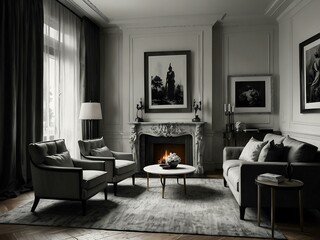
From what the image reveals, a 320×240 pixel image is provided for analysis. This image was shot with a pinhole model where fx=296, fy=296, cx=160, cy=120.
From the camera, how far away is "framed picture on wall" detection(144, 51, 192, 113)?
570 centimetres

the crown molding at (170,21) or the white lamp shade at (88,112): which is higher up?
the crown molding at (170,21)

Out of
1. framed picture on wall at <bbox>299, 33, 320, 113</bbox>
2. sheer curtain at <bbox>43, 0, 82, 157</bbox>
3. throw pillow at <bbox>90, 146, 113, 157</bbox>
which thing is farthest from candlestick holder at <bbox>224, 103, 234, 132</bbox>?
sheer curtain at <bbox>43, 0, 82, 157</bbox>

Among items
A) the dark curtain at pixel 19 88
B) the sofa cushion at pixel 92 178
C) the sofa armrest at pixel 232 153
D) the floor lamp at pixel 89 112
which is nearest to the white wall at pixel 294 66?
the sofa armrest at pixel 232 153

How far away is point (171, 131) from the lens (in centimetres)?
556

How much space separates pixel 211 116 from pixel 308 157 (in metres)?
2.78

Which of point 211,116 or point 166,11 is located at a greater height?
point 166,11

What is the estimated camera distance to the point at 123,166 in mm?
4035

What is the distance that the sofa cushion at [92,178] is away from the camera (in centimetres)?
309

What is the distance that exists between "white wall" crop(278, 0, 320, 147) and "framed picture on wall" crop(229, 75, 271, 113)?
0.88 feet

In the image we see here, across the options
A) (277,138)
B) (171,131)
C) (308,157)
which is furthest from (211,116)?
(308,157)

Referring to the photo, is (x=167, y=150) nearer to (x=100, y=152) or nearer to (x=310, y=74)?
(x=100, y=152)

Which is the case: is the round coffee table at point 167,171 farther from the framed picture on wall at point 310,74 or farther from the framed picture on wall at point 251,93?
the framed picture on wall at point 251,93

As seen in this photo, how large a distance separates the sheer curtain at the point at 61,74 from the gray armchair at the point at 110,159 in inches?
30.4

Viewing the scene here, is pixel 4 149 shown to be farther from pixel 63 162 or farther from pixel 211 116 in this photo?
pixel 211 116
